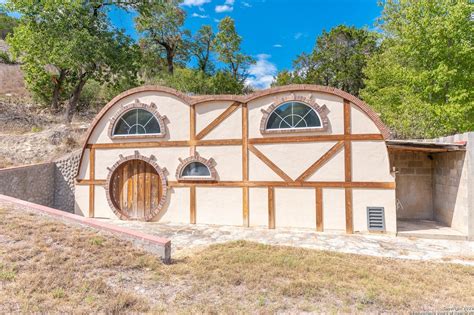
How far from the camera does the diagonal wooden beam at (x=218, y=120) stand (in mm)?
8930

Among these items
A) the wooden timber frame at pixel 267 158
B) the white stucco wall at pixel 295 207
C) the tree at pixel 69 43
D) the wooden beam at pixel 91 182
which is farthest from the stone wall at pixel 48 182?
the white stucco wall at pixel 295 207

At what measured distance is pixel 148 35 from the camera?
24141mm

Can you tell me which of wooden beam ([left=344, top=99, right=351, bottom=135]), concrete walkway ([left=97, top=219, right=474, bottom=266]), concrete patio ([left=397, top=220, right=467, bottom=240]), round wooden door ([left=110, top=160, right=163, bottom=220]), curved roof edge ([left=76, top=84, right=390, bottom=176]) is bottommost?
concrete walkway ([left=97, top=219, right=474, bottom=266])

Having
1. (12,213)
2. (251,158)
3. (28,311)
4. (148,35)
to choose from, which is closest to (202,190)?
(251,158)

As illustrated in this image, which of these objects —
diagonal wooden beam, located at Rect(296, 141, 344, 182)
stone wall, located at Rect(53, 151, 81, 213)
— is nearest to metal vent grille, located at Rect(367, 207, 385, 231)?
diagonal wooden beam, located at Rect(296, 141, 344, 182)

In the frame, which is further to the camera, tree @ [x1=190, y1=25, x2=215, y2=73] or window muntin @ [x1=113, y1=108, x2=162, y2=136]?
tree @ [x1=190, y1=25, x2=215, y2=73]

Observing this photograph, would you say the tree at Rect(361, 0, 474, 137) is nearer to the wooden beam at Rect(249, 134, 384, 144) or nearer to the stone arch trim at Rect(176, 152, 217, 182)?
the wooden beam at Rect(249, 134, 384, 144)

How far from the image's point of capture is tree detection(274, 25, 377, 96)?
81.3ft

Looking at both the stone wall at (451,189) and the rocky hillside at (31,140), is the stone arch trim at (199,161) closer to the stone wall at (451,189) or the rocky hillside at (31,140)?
the rocky hillside at (31,140)

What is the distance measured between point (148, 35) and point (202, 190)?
2113cm

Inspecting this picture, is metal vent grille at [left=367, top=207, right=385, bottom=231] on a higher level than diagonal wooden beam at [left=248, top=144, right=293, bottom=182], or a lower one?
lower

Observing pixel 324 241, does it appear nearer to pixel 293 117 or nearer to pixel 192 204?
pixel 293 117

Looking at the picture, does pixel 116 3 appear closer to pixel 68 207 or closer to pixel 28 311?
pixel 68 207

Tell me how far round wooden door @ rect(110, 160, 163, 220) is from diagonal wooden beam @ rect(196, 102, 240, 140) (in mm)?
2391
